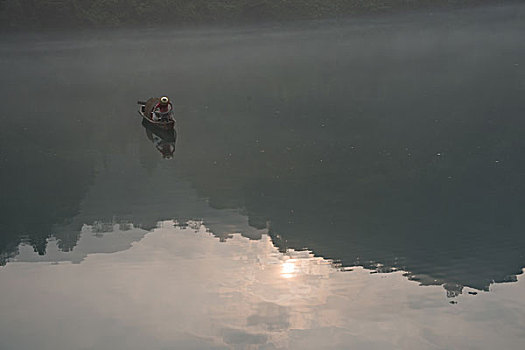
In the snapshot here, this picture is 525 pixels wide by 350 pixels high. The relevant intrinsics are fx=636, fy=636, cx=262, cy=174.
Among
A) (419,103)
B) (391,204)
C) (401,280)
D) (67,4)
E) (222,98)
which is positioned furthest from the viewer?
(67,4)

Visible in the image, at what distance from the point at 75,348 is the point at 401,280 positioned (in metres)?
10.7

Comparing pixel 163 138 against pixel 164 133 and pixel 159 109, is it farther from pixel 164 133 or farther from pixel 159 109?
pixel 159 109

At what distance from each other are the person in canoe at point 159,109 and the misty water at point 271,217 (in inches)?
63.5

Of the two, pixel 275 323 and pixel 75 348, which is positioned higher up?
pixel 275 323

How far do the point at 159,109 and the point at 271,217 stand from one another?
16.4 m

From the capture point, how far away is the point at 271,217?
28562mm

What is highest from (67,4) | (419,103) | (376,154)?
(67,4)

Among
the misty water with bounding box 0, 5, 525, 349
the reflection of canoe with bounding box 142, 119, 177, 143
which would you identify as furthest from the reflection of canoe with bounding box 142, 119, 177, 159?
the misty water with bounding box 0, 5, 525, 349

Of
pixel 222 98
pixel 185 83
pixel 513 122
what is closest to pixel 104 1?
pixel 185 83

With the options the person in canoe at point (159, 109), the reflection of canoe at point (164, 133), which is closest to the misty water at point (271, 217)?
the reflection of canoe at point (164, 133)

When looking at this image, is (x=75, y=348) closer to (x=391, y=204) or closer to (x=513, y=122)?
(x=391, y=204)

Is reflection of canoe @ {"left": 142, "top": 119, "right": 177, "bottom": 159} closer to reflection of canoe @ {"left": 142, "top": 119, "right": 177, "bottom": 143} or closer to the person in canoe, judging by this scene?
reflection of canoe @ {"left": 142, "top": 119, "right": 177, "bottom": 143}

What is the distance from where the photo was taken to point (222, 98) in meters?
56.8

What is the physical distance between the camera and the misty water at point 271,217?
767 inches
